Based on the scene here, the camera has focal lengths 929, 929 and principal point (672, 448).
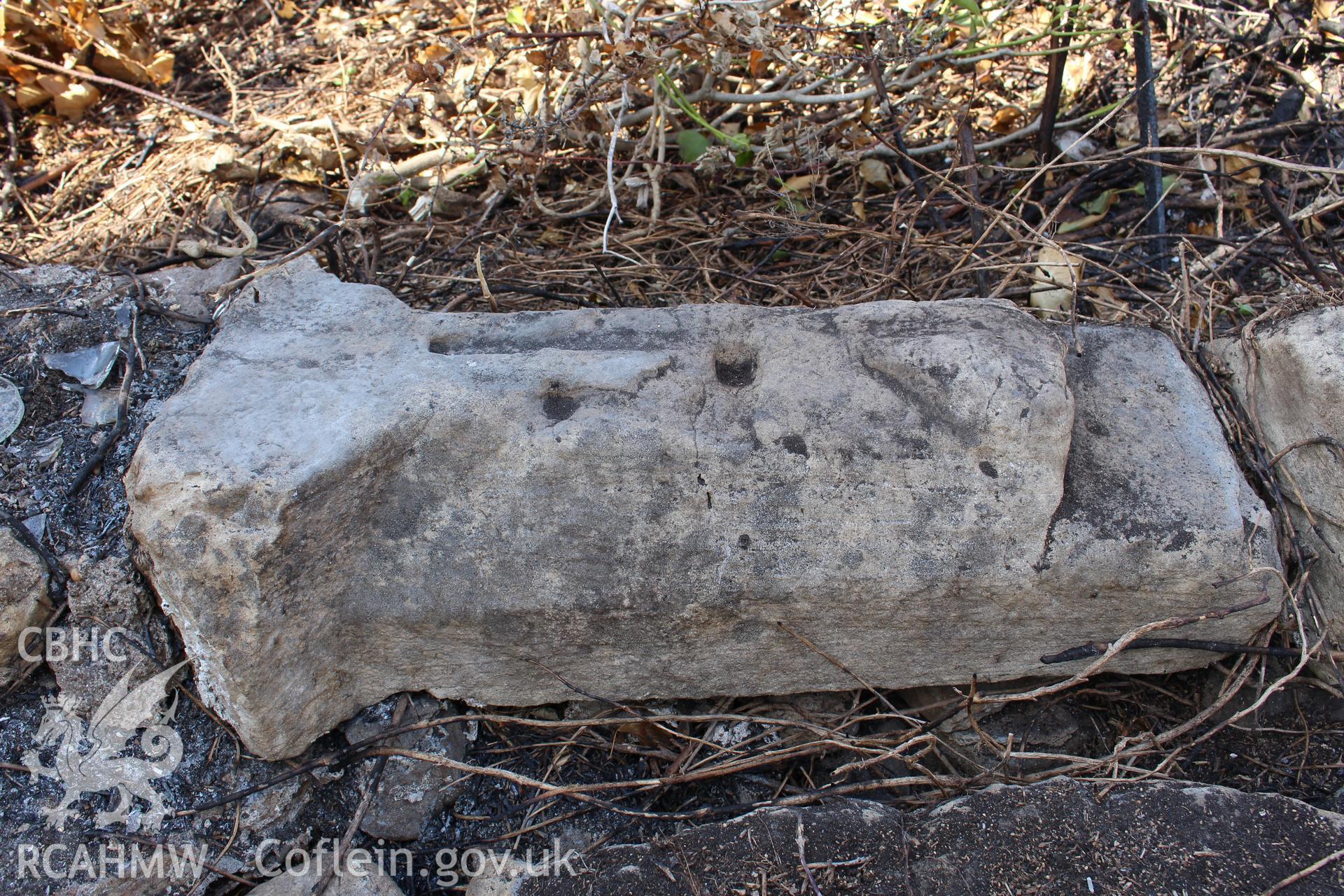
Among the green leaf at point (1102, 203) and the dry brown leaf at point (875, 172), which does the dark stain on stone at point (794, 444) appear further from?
the green leaf at point (1102, 203)

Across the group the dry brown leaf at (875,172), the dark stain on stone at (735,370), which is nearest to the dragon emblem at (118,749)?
the dark stain on stone at (735,370)

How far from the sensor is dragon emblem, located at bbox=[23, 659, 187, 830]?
177 centimetres

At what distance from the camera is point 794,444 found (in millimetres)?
1713

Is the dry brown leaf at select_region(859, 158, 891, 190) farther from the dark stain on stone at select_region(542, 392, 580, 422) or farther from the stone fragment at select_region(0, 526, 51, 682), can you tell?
the stone fragment at select_region(0, 526, 51, 682)

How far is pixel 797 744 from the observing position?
6.13 ft

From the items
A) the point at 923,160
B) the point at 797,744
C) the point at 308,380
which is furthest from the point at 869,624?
the point at 923,160

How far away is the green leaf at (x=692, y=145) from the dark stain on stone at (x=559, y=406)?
134 centimetres

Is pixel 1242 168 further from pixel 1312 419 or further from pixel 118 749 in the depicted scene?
pixel 118 749

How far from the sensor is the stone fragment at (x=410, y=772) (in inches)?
71.7

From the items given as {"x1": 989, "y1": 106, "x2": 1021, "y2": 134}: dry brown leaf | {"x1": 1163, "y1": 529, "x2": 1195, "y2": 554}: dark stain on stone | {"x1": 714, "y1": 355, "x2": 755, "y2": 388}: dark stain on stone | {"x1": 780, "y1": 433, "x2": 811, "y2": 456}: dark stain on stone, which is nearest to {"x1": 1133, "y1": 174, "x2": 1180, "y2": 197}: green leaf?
{"x1": 989, "y1": 106, "x2": 1021, "y2": 134}: dry brown leaf

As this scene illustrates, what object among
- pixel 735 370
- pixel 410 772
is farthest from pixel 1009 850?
pixel 410 772

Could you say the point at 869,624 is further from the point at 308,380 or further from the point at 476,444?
the point at 308,380

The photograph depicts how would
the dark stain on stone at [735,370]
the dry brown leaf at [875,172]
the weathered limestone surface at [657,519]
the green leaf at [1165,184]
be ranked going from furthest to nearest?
the dry brown leaf at [875,172] < the green leaf at [1165,184] < the dark stain on stone at [735,370] < the weathered limestone surface at [657,519]

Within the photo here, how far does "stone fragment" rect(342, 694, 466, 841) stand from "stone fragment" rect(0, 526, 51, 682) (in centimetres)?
64
